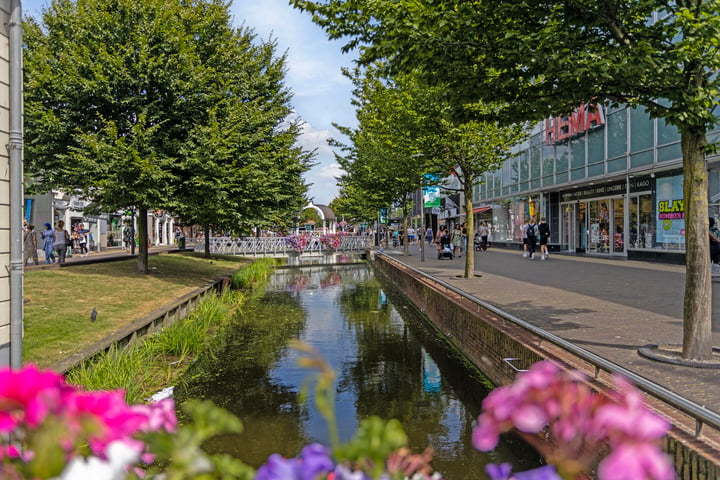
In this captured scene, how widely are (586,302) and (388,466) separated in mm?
10113

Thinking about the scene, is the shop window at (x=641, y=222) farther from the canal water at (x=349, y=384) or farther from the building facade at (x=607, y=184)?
the canal water at (x=349, y=384)

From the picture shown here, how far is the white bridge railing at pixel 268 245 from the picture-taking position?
3891 centimetres

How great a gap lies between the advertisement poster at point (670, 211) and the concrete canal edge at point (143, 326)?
15.3 metres

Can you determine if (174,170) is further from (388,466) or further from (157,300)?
(388,466)

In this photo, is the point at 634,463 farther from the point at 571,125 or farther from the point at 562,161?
the point at 562,161

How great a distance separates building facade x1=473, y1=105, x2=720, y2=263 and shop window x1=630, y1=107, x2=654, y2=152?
36 millimetres

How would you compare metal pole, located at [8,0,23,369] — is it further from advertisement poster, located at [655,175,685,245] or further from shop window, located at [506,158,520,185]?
shop window, located at [506,158,520,185]

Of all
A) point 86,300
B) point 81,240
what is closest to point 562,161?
point 86,300

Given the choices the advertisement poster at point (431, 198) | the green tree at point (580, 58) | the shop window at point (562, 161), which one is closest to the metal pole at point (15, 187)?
the green tree at point (580, 58)

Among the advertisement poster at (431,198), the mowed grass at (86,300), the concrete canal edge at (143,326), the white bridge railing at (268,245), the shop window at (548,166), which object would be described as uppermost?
the shop window at (548,166)

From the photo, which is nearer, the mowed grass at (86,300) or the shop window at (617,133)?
the mowed grass at (86,300)

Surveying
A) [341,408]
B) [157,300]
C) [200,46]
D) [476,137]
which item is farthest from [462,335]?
[200,46]

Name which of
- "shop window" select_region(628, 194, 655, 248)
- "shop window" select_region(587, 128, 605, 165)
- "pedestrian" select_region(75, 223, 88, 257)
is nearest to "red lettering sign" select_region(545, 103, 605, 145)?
"shop window" select_region(587, 128, 605, 165)

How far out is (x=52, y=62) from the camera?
50.3 feet
